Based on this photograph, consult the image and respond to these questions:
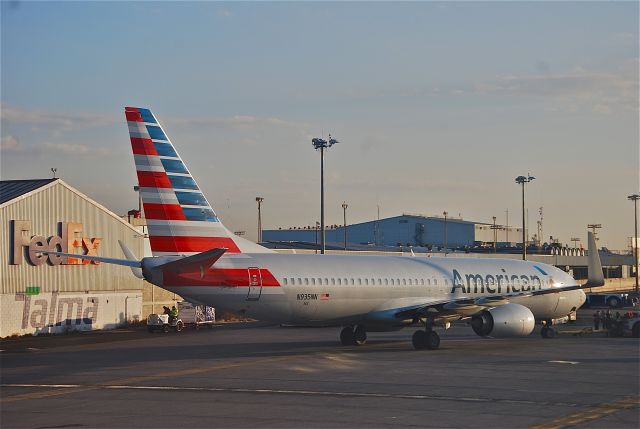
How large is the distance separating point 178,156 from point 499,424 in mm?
17266

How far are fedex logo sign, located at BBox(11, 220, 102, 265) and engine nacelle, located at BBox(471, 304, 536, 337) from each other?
23417 millimetres

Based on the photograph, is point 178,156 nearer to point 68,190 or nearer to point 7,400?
point 7,400

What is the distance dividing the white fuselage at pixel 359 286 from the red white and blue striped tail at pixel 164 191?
150 cm

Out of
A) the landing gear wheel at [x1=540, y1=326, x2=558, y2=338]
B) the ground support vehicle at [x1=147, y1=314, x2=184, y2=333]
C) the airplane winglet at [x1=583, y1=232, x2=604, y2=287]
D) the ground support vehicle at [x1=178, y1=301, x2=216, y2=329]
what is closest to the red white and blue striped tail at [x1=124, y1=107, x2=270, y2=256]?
the airplane winglet at [x1=583, y1=232, x2=604, y2=287]

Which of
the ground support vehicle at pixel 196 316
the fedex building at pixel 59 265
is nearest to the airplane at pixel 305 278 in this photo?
the fedex building at pixel 59 265

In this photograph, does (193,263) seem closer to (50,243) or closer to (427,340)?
(427,340)

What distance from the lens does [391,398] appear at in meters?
21.4

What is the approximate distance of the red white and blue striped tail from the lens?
→ 30.2 m

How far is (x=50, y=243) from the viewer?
159 ft

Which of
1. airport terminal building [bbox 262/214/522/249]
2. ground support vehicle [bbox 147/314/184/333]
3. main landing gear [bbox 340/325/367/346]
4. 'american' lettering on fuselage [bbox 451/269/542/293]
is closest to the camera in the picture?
main landing gear [bbox 340/325/367/346]

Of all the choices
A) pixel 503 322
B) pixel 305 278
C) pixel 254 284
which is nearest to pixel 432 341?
pixel 503 322

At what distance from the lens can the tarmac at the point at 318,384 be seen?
18.3m

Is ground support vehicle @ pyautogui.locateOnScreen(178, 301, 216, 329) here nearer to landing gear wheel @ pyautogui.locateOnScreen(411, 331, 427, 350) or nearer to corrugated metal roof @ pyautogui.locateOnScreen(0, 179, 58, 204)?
corrugated metal roof @ pyautogui.locateOnScreen(0, 179, 58, 204)

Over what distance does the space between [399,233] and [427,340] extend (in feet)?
373
